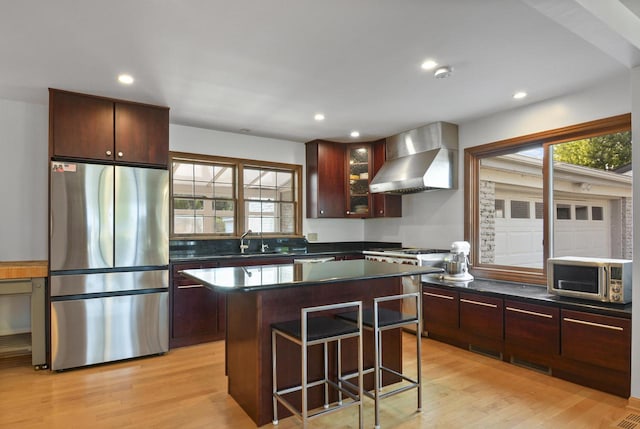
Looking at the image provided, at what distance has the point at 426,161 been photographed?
4.59 metres

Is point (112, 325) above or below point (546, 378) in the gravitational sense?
above

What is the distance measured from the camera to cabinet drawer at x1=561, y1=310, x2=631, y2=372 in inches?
109

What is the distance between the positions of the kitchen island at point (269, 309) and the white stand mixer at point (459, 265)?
1518 mm

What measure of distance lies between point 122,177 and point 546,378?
4.25 metres

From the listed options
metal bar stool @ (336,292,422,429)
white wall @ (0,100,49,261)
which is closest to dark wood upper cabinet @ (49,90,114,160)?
white wall @ (0,100,49,261)

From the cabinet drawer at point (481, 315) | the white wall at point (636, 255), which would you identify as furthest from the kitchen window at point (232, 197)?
the white wall at point (636, 255)

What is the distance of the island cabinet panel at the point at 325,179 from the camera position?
5.48 m

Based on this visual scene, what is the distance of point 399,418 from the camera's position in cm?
254

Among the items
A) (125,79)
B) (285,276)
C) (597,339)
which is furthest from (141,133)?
(597,339)

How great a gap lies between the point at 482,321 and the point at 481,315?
57mm

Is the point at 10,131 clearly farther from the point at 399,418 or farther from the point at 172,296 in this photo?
the point at 399,418

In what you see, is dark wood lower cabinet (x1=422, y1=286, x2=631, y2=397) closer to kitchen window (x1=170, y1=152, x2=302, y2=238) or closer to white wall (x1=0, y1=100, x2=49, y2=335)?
kitchen window (x1=170, y1=152, x2=302, y2=238)

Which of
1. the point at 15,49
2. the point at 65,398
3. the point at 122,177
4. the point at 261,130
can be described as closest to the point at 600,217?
the point at 261,130

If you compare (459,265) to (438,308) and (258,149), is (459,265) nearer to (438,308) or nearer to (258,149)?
(438,308)
